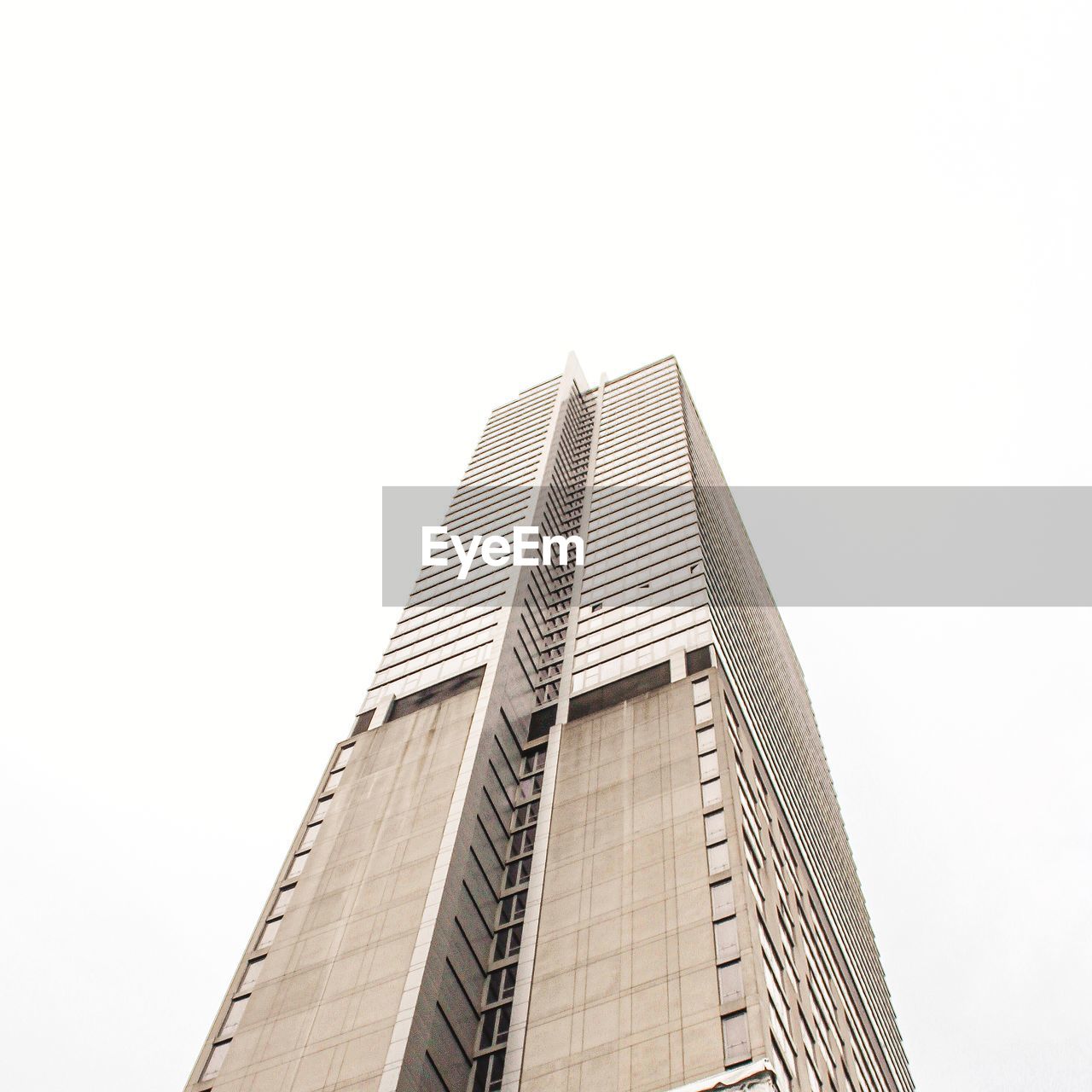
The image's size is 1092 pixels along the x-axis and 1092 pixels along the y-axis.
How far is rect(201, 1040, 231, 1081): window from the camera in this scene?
45.3 metres

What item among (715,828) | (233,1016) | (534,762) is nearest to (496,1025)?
(233,1016)

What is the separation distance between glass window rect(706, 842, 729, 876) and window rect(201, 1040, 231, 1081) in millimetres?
21343

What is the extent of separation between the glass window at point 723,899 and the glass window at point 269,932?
20.8 meters

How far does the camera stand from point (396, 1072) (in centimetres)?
4009

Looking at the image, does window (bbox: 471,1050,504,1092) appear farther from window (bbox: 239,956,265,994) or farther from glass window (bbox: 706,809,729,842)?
glass window (bbox: 706,809,729,842)

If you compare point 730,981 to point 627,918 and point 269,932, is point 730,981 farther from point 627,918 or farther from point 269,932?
point 269,932

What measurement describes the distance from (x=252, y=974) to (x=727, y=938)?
22.0m

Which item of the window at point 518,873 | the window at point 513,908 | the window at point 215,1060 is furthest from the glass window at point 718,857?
the window at point 215,1060

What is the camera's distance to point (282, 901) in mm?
53906

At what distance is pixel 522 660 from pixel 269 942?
2547cm

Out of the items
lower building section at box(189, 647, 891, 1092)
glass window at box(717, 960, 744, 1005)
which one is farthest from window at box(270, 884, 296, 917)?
glass window at box(717, 960, 744, 1005)

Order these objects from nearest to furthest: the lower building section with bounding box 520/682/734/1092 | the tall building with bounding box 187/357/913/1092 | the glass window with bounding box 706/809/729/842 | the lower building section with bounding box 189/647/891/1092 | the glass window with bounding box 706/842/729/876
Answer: the lower building section with bounding box 520/682/734/1092
the lower building section with bounding box 189/647/891/1092
the tall building with bounding box 187/357/913/1092
the glass window with bounding box 706/842/729/876
the glass window with bounding box 706/809/729/842

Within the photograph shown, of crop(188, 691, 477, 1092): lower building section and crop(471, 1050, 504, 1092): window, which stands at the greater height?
crop(188, 691, 477, 1092): lower building section

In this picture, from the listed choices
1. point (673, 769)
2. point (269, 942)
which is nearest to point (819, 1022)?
point (673, 769)
